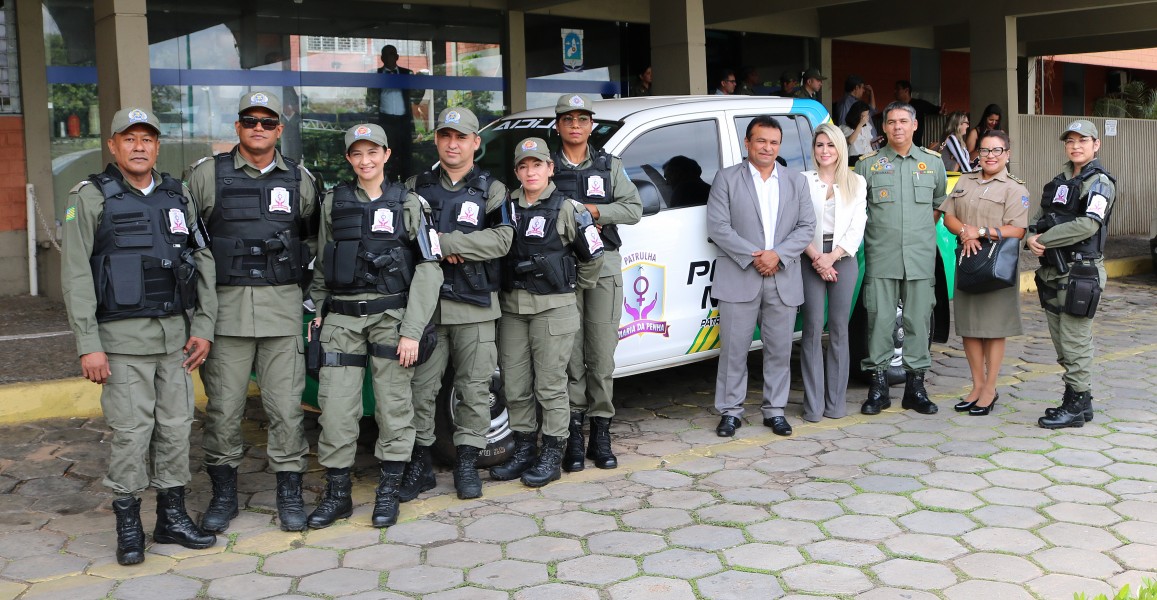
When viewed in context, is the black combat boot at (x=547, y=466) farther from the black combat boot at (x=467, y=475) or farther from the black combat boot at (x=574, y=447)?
the black combat boot at (x=467, y=475)

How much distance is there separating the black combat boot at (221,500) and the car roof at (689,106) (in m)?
2.87

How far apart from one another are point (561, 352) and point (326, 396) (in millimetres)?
1176

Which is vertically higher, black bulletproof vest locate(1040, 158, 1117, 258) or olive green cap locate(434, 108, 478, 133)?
olive green cap locate(434, 108, 478, 133)

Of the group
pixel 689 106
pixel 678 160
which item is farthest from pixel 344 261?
pixel 689 106

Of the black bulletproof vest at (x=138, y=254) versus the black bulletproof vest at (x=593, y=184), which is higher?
the black bulletproof vest at (x=593, y=184)

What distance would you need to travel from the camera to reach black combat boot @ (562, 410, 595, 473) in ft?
18.5

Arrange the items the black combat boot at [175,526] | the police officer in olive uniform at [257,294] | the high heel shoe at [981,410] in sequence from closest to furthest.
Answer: the black combat boot at [175,526], the police officer in olive uniform at [257,294], the high heel shoe at [981,410]

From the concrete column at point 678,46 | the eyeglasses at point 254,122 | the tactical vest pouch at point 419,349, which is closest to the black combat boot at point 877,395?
the tactical vest pouch at point 419,349

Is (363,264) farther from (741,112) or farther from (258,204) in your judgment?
(741,112)

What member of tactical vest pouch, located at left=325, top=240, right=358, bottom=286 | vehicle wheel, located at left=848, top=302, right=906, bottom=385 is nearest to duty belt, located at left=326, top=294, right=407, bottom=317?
tactical vest pouch, located at left=325, top=240, right=358, bottom=286

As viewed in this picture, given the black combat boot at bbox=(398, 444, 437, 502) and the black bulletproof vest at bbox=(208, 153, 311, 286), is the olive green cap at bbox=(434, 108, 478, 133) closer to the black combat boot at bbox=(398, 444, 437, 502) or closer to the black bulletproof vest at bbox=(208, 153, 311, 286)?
the black bulletproof vest at bbox=(208, 153, 311, 286)

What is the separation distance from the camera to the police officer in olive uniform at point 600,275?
5.52m

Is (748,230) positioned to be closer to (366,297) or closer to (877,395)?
(877,395)

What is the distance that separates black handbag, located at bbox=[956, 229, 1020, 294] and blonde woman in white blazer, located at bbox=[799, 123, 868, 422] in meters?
0.65
